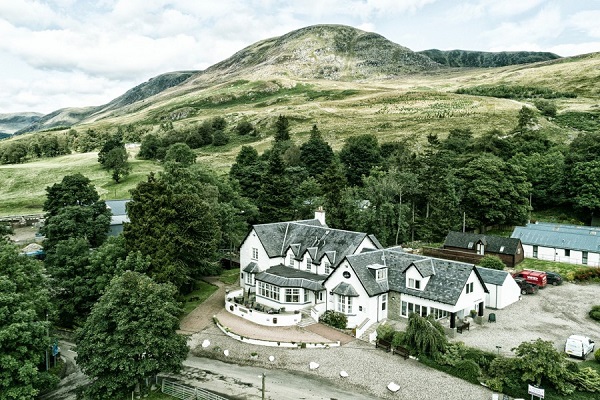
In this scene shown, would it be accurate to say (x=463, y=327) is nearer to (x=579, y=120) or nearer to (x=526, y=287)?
(x=526, y=287)

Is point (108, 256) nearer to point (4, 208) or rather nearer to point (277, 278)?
point (277, 278)

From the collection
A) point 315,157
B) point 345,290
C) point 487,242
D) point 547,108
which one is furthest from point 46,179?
point 547,108

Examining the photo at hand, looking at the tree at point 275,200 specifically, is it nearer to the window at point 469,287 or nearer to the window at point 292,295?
the window at point 292,295

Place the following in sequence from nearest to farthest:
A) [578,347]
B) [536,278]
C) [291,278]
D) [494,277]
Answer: [578,347] → [494,277] → [291,278] → [536,278]

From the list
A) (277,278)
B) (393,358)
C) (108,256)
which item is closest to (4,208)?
(108,256)

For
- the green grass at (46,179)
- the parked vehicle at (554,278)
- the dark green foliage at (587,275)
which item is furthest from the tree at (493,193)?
the green grass at (46,179)

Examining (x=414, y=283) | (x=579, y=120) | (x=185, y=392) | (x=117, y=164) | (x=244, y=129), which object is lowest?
(x=185, y=392)

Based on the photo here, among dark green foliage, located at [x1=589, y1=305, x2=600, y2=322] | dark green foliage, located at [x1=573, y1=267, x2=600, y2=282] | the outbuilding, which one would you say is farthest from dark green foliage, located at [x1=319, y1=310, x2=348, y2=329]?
dark green foliage, located at [x1=573, y1=267, x2=600, y2=282]
